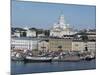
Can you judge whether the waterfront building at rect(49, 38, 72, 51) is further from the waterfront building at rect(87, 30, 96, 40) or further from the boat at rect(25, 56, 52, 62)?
the waterfront building at rect(87, 30, 96, 40)

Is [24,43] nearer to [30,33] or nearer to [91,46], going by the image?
[30,33]

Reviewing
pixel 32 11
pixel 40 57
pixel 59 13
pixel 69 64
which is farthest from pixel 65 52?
pixel 32 11

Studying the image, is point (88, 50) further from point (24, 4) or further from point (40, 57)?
point (24, 4)

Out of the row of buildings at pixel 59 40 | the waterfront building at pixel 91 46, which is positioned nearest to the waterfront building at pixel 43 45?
the row of buildings at pixel 59 40

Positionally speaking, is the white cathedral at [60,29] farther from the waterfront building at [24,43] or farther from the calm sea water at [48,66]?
the calm sea water at [48,66]

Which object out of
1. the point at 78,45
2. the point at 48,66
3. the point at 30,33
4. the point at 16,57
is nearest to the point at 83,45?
the point at 78,45

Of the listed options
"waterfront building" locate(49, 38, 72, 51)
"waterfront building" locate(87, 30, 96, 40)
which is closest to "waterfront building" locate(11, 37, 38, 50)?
"waterfront building" locate(49, 38, 72, 51)
